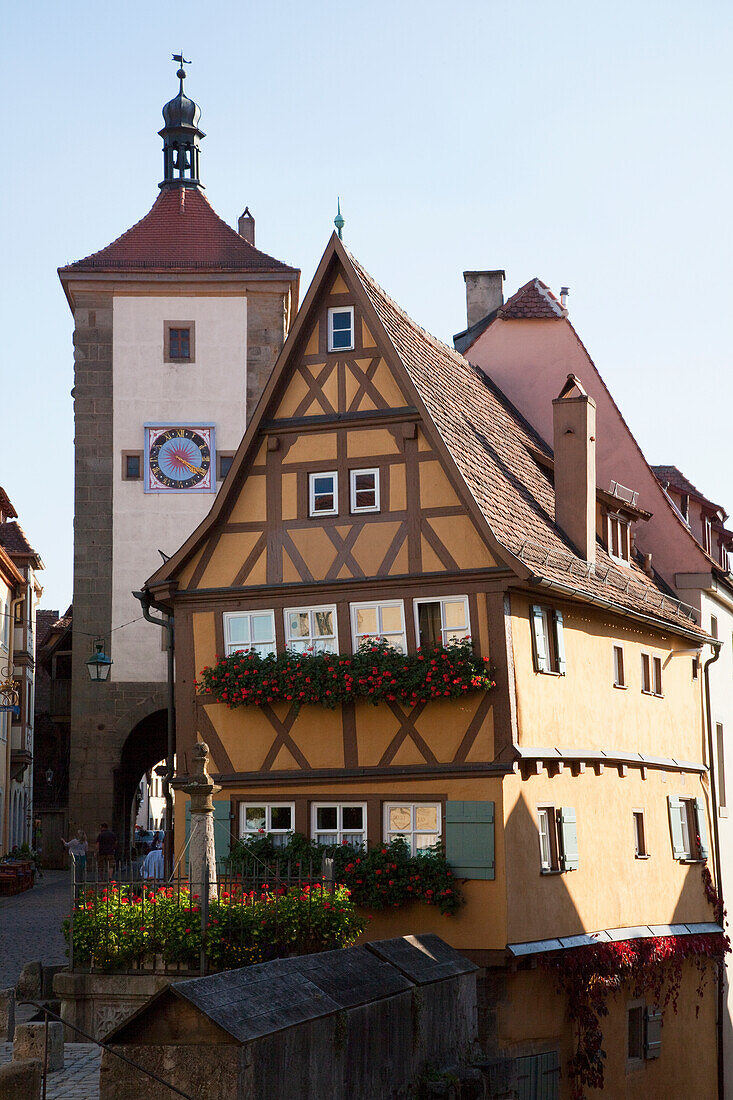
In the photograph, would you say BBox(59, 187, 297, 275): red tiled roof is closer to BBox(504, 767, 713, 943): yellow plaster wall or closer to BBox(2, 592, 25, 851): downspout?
BBox(2, 592, 25, 851): downspout

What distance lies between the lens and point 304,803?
744 inches

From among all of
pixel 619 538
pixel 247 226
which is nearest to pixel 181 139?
pixel 247 226

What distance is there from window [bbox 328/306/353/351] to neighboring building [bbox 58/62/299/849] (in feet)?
51.2

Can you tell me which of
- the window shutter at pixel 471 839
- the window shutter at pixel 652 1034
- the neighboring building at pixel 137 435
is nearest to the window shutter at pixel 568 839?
the window shutter at pixel 471 839

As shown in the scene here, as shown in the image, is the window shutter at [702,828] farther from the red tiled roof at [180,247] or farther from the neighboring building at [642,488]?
the red tiled roof at [180,247]

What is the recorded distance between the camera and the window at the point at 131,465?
3541 cm

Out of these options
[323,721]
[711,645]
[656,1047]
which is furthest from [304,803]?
[711,645]

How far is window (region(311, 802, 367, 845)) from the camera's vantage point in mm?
18578

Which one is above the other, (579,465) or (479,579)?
(579,465)

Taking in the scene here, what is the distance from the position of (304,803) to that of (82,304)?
64.8ft

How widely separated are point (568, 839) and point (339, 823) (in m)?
2.86

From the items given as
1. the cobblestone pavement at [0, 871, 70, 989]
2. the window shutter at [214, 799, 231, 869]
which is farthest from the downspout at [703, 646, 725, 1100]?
the cobblestone pavement at [0, 871, 70, 989]

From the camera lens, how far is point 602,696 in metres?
20.5

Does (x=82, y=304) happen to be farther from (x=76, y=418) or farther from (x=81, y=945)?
(x=81, y=945)
